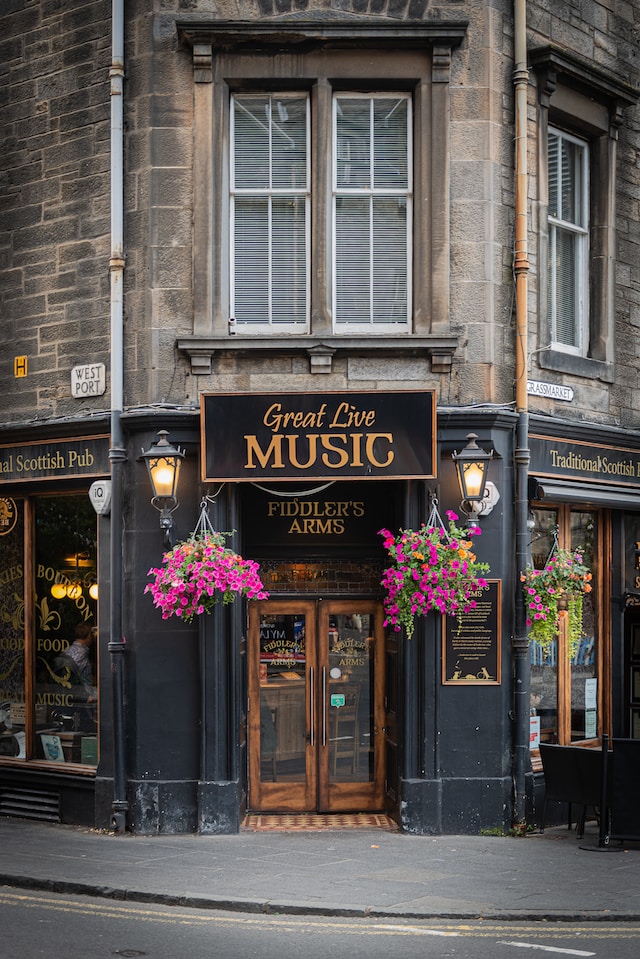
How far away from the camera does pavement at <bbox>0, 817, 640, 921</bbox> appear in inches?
380

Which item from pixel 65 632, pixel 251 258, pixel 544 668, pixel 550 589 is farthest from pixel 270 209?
pixel 544 668

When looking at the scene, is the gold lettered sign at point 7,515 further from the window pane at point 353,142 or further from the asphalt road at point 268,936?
the asphalt road at point 268,936

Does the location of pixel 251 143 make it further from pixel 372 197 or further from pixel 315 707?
pixel 315 707

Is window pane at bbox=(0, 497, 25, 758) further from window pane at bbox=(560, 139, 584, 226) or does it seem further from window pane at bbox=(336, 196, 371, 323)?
window pane at bbox=(560, 139, 584, 226)

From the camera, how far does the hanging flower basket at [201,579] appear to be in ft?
40.2

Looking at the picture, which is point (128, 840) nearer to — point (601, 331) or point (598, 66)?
point (601, 331)

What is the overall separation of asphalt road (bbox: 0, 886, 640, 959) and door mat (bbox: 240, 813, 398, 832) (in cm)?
328

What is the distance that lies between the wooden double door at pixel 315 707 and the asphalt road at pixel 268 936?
3896 millimetres

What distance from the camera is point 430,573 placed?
12.4 meters

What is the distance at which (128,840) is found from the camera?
1241 centimetres

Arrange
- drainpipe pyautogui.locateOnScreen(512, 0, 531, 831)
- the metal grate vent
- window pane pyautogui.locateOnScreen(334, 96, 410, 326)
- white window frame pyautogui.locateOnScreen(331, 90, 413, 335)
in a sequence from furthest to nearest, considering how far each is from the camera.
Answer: the metal grate vent, window pane pyautogui.locateOnScreen(334, 96, 410, 326), white window frame pyautogui.locateOnScreen(331, 90, 413, 335), drainpipe pyautogui.locateOnScreen(512, 0, 531, 831)

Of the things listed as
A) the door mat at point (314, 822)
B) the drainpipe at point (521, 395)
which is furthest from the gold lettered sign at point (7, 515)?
the drainpipe at point (521, 395)

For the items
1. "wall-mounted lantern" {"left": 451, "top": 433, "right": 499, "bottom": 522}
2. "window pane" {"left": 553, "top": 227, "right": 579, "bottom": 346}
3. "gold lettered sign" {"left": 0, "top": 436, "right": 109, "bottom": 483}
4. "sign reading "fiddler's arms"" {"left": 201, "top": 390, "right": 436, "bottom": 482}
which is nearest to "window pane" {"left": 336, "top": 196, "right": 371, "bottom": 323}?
"sign reading "fiddler's arms"" {"left": 201, "top": 390, "right": 436, "bottom": 482}

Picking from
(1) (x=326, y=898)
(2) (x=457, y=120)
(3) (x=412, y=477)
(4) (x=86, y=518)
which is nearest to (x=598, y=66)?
(2) (x=457, y=120)
